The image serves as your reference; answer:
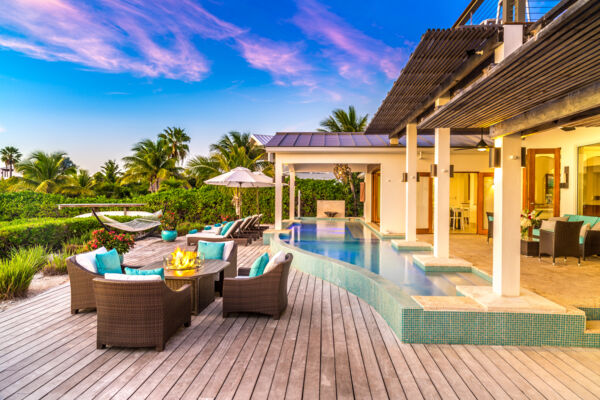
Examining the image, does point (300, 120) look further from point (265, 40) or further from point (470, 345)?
point (470, 345)

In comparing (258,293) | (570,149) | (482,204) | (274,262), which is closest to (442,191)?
(274,262)

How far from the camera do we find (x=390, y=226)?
11.7 meters

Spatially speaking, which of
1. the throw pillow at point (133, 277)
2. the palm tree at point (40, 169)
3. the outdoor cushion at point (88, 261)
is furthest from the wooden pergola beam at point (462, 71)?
the palm tree at point (40, 169)

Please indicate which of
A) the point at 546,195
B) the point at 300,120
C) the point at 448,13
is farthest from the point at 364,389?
the point at 448,13

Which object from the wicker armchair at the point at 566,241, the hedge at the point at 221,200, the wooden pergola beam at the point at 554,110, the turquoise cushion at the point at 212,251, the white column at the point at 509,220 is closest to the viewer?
the wooden pergola beam at the point at 554,110

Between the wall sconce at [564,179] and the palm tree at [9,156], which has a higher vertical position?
the palm tree at [9,156]

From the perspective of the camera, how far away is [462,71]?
18.2ft

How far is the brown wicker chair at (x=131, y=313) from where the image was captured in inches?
134

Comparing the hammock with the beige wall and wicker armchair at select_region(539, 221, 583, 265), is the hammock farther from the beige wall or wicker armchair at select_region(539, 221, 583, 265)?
the beige wall

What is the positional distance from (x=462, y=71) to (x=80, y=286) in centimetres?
615

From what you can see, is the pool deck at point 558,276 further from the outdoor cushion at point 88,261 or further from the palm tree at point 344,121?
the palm tree at point 344,121

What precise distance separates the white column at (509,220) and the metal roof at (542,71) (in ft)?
1.57

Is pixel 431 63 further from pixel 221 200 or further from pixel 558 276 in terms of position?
pixel 221 200

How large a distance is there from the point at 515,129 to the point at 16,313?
21.5ft
